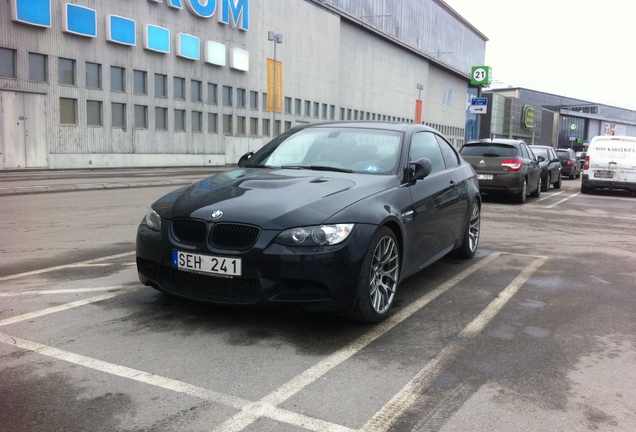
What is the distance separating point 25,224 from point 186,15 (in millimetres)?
27307

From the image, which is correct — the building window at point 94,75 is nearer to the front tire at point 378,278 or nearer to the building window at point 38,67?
the building window at point 38,67

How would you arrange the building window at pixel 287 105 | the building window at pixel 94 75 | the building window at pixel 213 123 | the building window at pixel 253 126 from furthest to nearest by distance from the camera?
the building window at pixel 287 105
the building window at pixel 253 126
the building window at pixel 213 123
the building window at pixel 94 75

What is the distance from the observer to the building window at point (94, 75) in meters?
28.0

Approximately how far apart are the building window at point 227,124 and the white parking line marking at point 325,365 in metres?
33.7

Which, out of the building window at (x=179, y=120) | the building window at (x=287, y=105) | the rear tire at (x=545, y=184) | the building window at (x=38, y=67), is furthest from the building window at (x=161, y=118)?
the rear tire at (x=545, y=184)

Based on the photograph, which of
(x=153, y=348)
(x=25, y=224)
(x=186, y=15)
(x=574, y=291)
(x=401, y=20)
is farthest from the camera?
(x=401, y=20)

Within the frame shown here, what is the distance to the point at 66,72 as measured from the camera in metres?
27.1

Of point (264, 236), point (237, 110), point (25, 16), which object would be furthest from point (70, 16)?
point (264, 236)

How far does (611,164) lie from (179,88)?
24.6m

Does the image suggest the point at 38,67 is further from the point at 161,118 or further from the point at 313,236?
the point at 313,236

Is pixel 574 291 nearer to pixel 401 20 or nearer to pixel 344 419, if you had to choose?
pixel 344 419

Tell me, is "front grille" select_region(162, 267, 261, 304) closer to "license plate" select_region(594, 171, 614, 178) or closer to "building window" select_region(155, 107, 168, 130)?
"license plate" select_region(594, 171, 614, 178)

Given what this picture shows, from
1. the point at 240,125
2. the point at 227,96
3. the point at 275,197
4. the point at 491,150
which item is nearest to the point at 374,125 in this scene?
the point at 275,197

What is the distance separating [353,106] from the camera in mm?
53906
